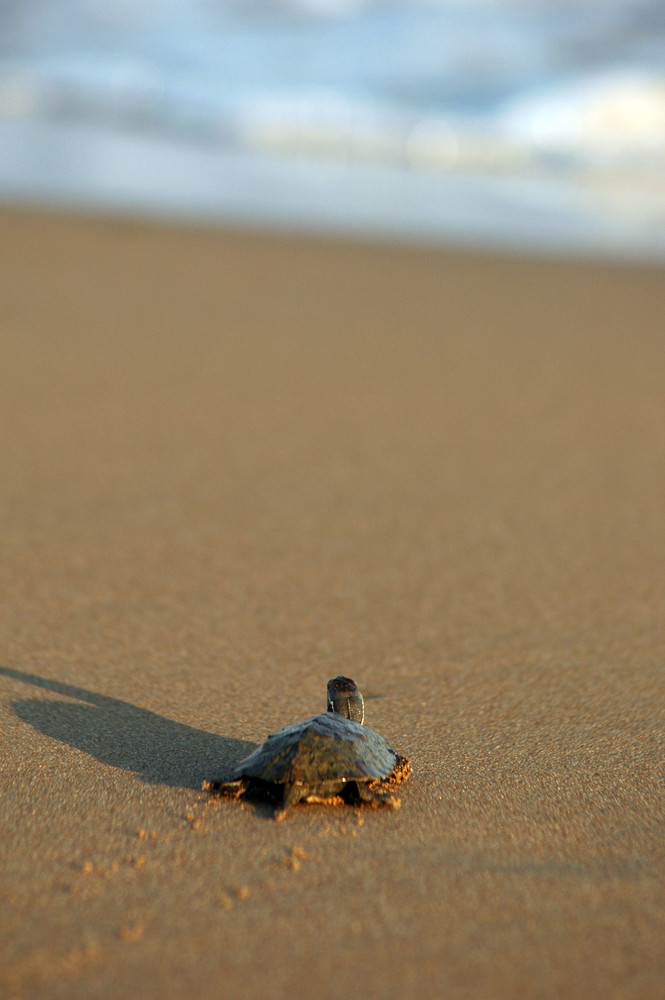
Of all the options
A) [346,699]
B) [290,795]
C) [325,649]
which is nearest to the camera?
[290,795]

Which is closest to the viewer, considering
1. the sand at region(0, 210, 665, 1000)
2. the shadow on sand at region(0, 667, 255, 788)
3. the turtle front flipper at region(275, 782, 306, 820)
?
the sand at region(0, 210, 665, 1000)

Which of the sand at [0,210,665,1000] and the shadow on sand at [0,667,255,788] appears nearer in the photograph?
the sand at [0,210,665,1000]

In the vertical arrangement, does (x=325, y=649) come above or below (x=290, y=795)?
above

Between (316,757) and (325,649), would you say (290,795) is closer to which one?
(316,757)

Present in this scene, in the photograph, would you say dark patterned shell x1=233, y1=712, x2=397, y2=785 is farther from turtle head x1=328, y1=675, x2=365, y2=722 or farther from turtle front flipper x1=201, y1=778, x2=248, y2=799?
turtle head x1=328, y1=675, x2=365, y2=722

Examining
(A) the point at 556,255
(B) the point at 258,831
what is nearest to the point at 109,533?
(B) the point at 258,831

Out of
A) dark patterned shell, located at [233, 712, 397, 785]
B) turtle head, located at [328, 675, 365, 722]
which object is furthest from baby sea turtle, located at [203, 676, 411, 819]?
turtle head, located at [328, 675, 365, 722]

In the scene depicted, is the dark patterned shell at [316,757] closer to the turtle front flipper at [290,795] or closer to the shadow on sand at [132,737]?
the turtle front flipper at [290,795]

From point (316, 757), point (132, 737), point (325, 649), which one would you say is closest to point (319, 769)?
point (316, 757)

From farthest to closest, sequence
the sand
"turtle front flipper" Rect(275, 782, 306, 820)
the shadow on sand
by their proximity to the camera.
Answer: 1. the shadow on sand
2. "turtle front flipper" Rect(275, 782, 306, 820)
3. the sand
